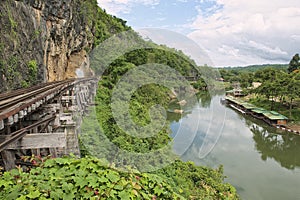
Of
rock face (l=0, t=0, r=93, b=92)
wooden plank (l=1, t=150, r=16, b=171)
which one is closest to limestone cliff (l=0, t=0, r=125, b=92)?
rock face (l=0, t=0, r=93, b=92)

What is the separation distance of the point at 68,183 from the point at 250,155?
15.2 m

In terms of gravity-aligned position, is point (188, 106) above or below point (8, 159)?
below

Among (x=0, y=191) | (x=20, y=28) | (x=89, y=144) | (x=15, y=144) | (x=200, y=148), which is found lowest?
(x=200, y=148)

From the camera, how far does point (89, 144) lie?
25.5ft

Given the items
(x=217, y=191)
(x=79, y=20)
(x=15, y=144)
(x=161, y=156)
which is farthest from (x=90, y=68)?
(x=15, y=144)

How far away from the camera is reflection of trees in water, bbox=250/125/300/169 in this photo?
15.0 meters

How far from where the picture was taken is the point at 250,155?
15359 millimetres

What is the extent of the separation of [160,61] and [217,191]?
17.7m

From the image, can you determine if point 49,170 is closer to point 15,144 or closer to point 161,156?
point 15,144

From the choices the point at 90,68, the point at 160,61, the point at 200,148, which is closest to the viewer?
the point at 200,148

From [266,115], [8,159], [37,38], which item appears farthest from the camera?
[266,115]

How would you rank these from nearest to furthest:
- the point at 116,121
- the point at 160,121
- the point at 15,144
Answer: the point at 15,144, the point at 116,121, the point at 160,121

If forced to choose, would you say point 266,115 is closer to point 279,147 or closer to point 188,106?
point 279,147

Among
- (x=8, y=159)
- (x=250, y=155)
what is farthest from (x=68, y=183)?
(x=250, y=155)
